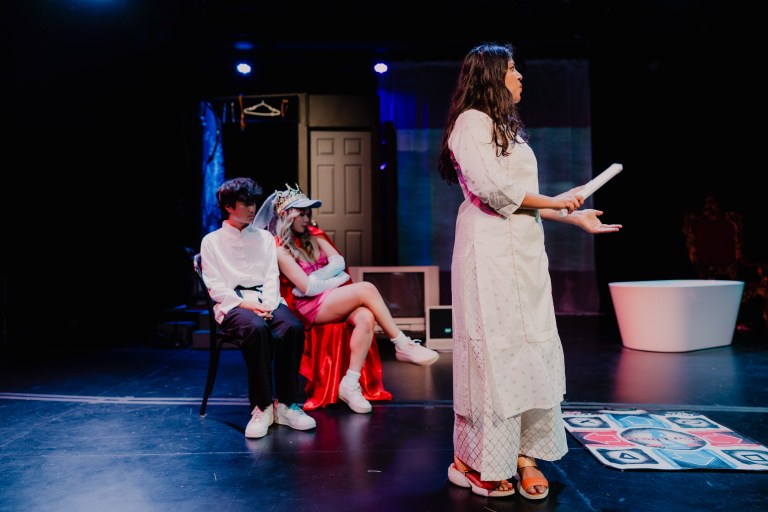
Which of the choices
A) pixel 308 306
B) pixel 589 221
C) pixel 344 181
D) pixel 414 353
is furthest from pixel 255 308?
pixel 344 181

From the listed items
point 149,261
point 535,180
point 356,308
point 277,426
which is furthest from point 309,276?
point 149,261

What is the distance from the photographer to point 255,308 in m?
2.93

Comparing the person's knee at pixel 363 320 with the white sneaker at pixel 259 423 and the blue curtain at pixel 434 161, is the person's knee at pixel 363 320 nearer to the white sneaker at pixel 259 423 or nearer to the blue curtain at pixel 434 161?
the white sneaker at pixel 259 423

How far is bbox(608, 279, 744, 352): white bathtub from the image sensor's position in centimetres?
489

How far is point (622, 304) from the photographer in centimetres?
515

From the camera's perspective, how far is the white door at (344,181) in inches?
259

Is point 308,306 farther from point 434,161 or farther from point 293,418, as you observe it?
point 434,161

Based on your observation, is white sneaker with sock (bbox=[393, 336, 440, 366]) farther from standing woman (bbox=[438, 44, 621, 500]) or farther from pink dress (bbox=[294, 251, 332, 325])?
standing woman (bbox=[438, 44, 621, 500])

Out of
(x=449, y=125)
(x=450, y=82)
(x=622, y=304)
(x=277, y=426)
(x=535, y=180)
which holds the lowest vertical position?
(x=277, y=426)

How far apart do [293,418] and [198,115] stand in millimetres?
4650

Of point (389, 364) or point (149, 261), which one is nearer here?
point (389, 364)

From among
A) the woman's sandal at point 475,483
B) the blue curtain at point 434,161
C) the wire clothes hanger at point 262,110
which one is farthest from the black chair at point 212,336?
the blue curtain at point 434,161

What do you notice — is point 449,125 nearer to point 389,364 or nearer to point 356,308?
point 356,308

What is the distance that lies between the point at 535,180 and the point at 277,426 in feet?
5.80
